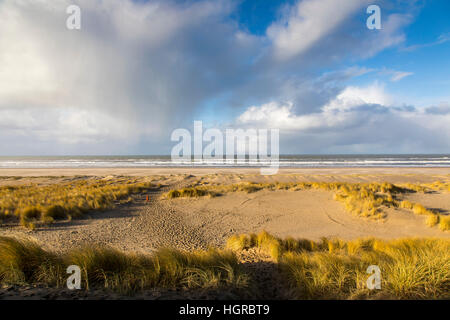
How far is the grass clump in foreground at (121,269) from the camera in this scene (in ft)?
11.9

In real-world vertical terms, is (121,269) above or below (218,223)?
above

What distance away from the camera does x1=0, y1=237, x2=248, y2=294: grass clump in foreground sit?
11.9 ft

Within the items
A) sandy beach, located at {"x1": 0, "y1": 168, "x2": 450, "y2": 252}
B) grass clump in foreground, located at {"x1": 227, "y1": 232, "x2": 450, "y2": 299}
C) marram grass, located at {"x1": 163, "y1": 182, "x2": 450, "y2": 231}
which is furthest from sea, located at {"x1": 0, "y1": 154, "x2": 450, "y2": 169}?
grass clump in foreground, located at {"x1": 227, "y1": 232, "x2": 450, "y2": 299}

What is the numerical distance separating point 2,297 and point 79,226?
269 inches

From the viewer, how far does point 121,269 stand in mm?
4129

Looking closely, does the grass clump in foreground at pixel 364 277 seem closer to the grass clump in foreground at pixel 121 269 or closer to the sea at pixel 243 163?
the grass clump in foreground at pixel 121 269

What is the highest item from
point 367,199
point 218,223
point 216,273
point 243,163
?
point 243,163

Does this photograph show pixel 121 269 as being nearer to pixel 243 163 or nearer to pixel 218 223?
pixel 218 223

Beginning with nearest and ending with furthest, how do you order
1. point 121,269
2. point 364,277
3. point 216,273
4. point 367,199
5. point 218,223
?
point 364,277
point 216,273
point 121,269
point 218,223
point 367,199

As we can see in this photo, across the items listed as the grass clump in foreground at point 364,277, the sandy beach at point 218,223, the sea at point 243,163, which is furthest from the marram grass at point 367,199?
the sea at point 243,163

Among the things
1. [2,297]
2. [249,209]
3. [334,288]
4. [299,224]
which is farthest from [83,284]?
[249,209]

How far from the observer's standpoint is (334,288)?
3.66m

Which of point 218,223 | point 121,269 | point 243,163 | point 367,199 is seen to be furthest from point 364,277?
point 243,163

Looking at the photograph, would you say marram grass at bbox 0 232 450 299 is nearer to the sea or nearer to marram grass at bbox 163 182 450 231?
marram grass at bbox 163 182 450 231
